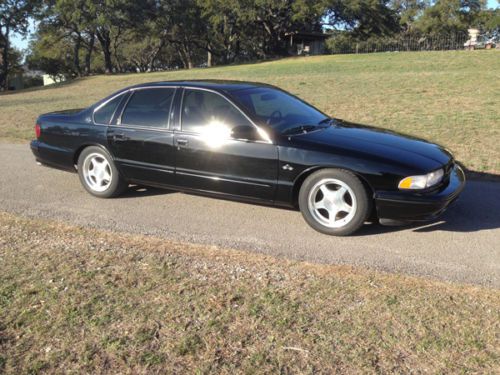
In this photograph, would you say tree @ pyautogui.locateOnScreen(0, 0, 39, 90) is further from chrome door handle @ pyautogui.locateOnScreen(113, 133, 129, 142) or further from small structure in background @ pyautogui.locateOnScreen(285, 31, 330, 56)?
chrome door handle @ pyautogui.locateOnScreen(113, 133, 129, 142)

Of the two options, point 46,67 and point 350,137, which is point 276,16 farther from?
point 350,137

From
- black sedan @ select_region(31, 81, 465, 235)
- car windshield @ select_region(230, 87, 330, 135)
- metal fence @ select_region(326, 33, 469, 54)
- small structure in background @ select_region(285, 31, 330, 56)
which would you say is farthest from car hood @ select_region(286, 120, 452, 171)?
small structure in background @ select_region(285, 31, 330, 56)

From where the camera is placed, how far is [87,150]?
6.00 m

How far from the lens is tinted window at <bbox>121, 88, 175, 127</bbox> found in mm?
5500

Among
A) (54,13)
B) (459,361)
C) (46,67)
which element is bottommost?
(459,361)

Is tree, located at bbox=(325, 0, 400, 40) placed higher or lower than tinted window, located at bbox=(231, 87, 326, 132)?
higher

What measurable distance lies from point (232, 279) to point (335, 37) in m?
59.6

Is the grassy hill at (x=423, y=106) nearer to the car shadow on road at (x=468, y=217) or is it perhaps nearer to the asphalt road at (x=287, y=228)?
the car shadow on road at (x=468, y=217)

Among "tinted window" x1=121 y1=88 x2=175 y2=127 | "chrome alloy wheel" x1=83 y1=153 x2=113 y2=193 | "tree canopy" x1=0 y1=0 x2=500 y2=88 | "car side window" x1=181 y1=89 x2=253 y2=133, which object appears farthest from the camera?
"tree canopy" x1=0 y1=0 x2=500 y2=88

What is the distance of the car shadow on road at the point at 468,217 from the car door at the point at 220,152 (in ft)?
3.69

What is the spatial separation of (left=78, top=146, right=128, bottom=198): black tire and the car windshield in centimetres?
176

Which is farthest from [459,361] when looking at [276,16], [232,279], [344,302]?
[276,16]

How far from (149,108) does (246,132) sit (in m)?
1.40

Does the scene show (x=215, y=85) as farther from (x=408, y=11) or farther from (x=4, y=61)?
(x=408, y=11)
